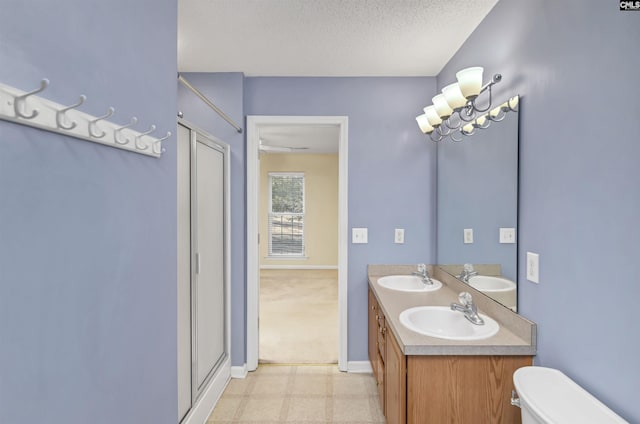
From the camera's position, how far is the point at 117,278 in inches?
42.1

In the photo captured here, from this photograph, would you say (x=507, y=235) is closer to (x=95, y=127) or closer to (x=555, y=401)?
(x=555, y=401)

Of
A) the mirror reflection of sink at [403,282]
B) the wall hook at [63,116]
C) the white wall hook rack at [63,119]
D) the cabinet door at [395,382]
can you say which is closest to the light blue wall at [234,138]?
the mirror reflection of sink at [403,282]

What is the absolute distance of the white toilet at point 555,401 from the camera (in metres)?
0.98

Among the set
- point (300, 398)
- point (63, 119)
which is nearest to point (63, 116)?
point (63, 119)

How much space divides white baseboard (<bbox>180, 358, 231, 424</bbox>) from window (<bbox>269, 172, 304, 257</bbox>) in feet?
15.6

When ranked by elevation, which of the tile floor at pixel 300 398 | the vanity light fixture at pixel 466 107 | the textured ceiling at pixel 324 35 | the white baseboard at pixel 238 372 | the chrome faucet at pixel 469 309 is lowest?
the tile floor at pixel 300 398

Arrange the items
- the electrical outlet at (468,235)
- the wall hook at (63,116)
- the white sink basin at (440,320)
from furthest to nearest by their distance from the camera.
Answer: the electrical outlet at (468,235)
the white sink basin at (440,320)
the wall hook at (63,116)

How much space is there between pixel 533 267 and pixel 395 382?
83cm

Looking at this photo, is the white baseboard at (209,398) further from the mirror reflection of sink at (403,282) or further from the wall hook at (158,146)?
the wall hook at (158,146)

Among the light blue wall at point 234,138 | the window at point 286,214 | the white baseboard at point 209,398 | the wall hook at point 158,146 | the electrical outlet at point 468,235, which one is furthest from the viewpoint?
the window at point 286,214

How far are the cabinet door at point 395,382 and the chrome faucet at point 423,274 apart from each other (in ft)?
2.48

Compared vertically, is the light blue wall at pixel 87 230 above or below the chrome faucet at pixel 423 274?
above

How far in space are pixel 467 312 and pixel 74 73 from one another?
1.86 meters

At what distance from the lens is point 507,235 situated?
5.65 feet
